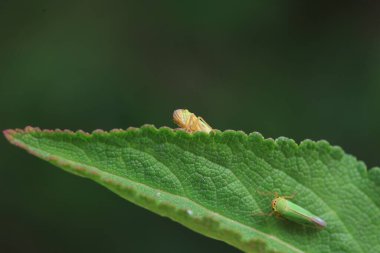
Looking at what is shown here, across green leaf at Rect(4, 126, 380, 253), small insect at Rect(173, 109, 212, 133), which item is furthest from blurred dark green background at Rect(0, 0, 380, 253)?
green leaf at Rect(4, 126, 380, 253)

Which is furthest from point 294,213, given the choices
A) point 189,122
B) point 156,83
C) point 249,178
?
point 156,83

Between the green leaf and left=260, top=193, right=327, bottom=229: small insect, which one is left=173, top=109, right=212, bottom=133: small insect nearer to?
Answer: the green leaf

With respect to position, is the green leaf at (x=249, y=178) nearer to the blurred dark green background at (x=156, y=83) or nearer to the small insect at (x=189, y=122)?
the small insect at (x=189, y=122)

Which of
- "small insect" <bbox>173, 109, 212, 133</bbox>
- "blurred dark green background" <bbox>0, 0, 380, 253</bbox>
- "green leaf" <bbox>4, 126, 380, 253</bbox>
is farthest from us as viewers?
"blurred dark green background" <bbox>0, 0, 380, 253</bbox>

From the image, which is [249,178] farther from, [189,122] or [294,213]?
[189,122]

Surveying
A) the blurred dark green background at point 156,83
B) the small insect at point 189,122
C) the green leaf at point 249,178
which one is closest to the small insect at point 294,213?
the green leaf at point 249,178

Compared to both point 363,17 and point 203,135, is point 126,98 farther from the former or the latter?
point 203,135

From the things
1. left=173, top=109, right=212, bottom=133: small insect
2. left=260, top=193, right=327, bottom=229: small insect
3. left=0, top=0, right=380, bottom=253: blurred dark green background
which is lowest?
left=260, top=193, right=327, bottom=229: small insect
